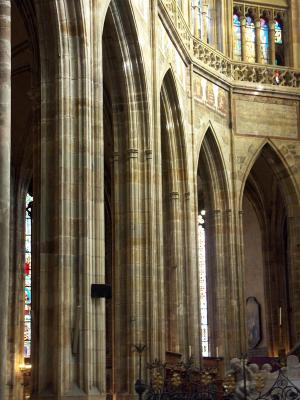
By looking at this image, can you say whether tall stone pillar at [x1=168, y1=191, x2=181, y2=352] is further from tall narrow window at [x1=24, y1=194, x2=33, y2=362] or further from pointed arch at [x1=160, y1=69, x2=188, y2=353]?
tall narrow window at [x1=24, y1=194, x2=33, y2=362]

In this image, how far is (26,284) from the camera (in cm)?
3516

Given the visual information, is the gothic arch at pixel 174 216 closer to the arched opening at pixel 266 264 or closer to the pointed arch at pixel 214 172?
the pointed arch at pixel 214 172

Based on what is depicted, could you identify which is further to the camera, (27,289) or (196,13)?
(27,289)

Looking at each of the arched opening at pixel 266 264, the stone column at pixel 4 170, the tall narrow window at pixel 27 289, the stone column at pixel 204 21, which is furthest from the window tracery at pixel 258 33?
the stone column at pixel 4 170

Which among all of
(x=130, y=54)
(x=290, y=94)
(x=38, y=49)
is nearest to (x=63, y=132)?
(x=38, y=49)

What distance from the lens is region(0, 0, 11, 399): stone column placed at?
46.6 ft

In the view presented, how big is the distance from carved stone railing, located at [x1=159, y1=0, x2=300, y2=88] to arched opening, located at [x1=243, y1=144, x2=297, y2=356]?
3.86 meters

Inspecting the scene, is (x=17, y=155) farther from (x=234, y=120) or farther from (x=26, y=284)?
(x=234, y=120)

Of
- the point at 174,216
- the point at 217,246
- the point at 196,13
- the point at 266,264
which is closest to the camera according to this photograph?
the point at 174,216

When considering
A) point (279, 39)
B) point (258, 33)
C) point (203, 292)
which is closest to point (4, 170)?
point (258, 33)

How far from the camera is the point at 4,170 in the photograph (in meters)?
14.8

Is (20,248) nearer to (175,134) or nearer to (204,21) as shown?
(175,134)

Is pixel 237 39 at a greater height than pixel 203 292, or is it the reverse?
pixel 237 39

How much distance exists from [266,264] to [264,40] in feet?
31.2
